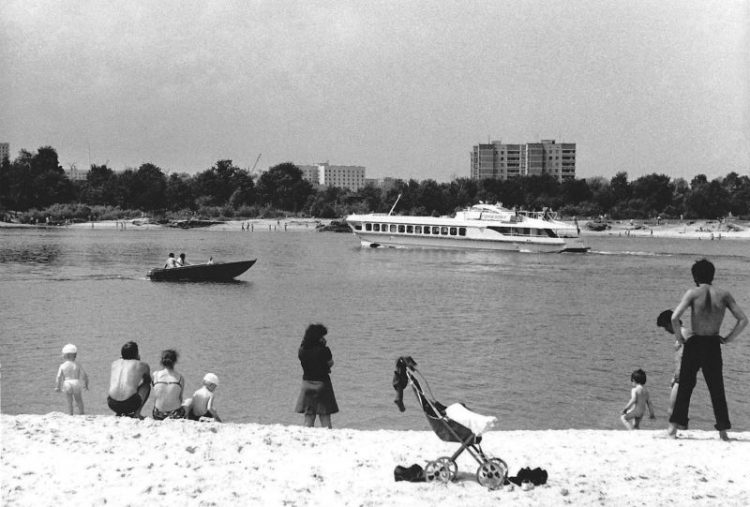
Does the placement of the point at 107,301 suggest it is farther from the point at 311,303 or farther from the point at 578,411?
the point at 578,411

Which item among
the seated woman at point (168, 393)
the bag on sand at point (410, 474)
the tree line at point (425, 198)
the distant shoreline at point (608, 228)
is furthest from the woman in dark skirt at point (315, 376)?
the tree line at point (425, 198)

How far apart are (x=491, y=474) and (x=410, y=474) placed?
3.02 feet

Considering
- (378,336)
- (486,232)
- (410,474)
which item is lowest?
(378,336)

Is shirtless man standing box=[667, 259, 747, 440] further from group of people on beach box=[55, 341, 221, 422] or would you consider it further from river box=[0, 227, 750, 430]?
group of people on beach box=[55, 341, 221, 422]

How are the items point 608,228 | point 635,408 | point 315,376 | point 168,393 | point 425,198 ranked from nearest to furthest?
point 168,393 → point 315,376 → point 635,408 → point 608,228 → point 425,198

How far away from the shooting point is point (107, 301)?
125ft

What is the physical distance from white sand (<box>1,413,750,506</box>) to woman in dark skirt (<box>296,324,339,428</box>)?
0.72 metres

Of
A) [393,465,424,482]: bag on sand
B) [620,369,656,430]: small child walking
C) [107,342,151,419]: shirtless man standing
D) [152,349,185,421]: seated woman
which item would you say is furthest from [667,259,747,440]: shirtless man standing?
[107,342,151,419]: shirtless man standing

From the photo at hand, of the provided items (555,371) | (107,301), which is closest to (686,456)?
(555,371)

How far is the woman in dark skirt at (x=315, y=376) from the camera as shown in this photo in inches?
472

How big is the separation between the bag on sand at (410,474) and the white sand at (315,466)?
0.10 meters

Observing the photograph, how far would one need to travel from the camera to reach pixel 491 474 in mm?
8820

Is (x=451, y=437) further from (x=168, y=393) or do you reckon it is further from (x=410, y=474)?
(x=168, y=393)

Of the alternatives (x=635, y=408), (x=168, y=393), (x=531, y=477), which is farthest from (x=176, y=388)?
(x=635, y=408)
